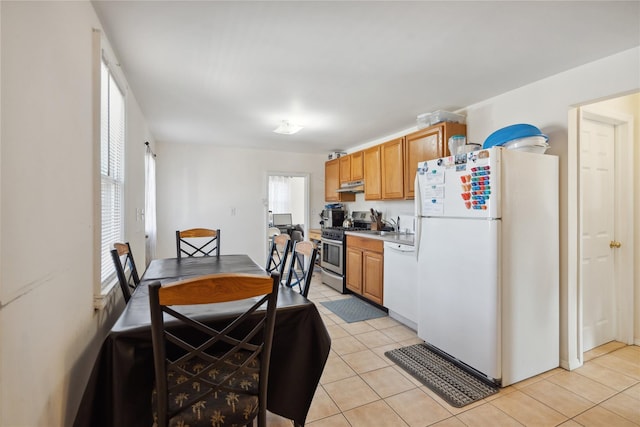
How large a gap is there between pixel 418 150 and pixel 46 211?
10.8 feet

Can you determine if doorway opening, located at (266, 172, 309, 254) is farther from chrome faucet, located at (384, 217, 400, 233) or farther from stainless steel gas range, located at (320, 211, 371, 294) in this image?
chrome faucet, located at (384, 217, 400, 233)

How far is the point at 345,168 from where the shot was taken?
4.98 m

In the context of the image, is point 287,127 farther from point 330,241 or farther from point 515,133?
point 515,133

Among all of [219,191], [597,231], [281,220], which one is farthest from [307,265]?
[281,220]

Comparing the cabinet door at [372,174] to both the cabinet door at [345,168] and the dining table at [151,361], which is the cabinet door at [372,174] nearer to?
the cabinet door at [345,168]

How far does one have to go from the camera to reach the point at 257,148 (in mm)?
5312

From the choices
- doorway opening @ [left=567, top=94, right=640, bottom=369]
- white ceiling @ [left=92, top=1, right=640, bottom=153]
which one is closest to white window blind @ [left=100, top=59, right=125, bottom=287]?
white ceiling @ [left=92, top=1, right=640, bottom=153]

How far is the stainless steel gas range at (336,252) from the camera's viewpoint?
4301 millimetres

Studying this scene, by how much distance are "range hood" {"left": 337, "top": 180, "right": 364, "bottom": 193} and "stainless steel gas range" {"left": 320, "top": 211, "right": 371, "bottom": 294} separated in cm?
43

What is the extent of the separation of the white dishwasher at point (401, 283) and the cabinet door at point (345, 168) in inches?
71.6

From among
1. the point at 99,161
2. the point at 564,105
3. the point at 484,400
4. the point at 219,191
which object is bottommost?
the point at 484,400

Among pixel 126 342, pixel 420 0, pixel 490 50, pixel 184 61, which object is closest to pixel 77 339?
pixel 126 342

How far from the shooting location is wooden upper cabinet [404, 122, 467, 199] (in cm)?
306

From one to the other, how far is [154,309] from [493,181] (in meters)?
2.16
